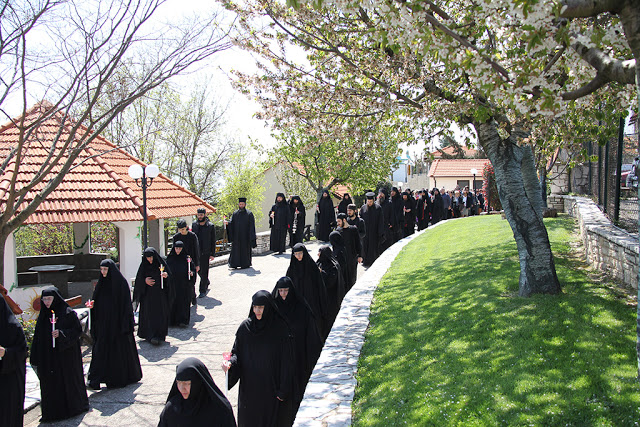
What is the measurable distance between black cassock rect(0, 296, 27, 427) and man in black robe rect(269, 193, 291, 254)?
1301cm

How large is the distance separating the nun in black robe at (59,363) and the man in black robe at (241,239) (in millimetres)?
9211

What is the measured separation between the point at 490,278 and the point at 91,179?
9.89 meters

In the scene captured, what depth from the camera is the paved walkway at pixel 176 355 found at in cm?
668

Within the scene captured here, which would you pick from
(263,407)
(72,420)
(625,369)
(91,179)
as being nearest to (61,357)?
(72,420)

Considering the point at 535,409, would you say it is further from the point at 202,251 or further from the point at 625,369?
the point at 202,251

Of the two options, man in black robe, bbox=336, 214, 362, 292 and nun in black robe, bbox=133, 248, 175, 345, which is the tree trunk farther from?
nun in black robe, bbox=133, 248, 175, 345

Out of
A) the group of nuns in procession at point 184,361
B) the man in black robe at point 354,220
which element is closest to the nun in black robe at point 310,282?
the group of nuns in procession at point 184,361

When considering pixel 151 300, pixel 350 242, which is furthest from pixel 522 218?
pixel 151 300

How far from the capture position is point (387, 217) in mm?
17422

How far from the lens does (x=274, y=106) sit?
35.9ft

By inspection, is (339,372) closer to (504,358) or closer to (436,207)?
(504,358)

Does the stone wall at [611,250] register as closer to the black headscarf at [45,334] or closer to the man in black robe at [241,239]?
the black headscarf at [45,334]

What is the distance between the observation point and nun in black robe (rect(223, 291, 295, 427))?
5.71m

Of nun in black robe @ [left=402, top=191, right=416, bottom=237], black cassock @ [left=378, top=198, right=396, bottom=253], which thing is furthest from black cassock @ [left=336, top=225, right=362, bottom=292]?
nun in black robe @ [left=402, top=191, right=416, bottom=237]
